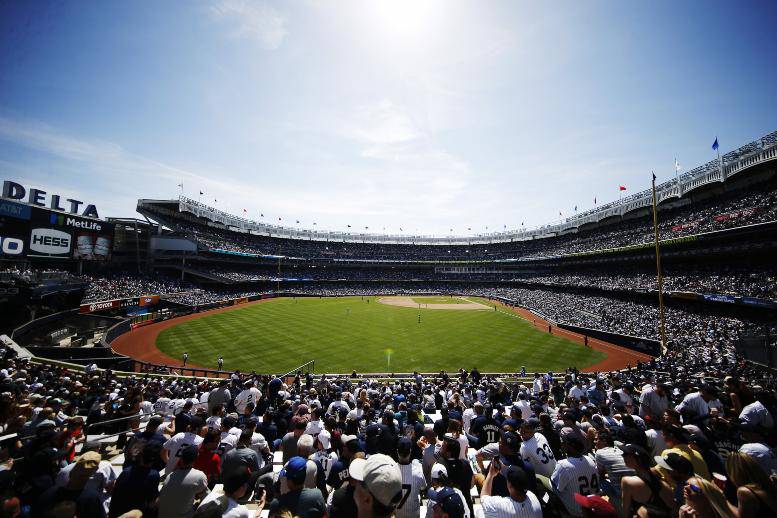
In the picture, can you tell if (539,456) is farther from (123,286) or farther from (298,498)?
(123,286)

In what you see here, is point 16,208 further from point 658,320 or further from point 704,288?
point 704,288

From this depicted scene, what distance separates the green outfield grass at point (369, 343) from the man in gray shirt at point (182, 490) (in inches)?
740

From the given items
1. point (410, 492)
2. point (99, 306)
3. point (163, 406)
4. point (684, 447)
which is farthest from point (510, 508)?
point (99, 306)

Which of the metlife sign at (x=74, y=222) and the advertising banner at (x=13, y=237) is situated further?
the metlife sign at (x=74, y=222)

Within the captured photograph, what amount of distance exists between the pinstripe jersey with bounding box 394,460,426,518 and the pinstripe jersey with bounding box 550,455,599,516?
2082mm

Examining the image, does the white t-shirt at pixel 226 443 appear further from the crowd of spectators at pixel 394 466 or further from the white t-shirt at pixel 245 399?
the white t-shirt at pixel 245 399

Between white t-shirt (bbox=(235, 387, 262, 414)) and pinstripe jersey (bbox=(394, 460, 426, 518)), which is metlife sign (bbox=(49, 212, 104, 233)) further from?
pinstripe jersey (bbox=(394, 460, 426, 518))

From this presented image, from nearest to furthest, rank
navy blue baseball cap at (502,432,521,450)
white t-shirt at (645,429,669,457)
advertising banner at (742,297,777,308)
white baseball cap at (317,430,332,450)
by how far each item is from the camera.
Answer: navy blue baseball cap at (502,432,521,450)
white t-shirt at (645,429,669,457)
white baseball cap at (317,430,332,450)
advertising banner at (742,297,777,308)

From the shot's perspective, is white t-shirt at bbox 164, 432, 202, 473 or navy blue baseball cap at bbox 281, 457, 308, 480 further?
white t-shirt at bbox 164, 432, 202, 473

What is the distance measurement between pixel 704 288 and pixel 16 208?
255 ft

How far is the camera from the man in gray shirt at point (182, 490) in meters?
3.90

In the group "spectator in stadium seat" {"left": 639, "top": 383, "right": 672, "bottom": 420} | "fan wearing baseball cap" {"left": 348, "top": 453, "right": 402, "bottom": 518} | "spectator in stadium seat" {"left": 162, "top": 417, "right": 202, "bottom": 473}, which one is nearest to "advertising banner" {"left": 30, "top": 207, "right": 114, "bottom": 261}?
"spectator in stadium seat" {"left": 162, "top": 417, "right": 202, "bottom": 473}

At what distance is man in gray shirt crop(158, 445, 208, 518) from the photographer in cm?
390

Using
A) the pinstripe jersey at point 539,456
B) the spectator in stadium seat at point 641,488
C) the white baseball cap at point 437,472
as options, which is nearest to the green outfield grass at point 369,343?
the pinstripe jersey at point 539,456
